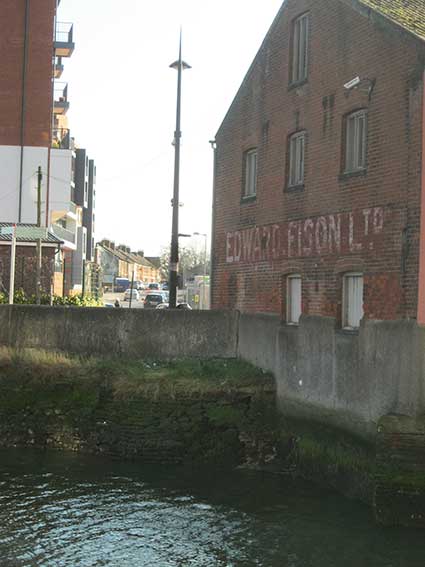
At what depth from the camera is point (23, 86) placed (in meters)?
41.2

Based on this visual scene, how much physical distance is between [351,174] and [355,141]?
0.75 meters

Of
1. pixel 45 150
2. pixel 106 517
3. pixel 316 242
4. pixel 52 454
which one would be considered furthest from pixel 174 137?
pixel 45 150

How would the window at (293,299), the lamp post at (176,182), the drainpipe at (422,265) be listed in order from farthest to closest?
the lamp post at (176,182) < the window at (293,299) < the drainpipe at (422,265)

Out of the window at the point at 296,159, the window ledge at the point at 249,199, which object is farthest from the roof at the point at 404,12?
the window ledge at the point at 249,199

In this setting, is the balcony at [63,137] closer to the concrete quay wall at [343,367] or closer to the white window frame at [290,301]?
the white window frame at [290,301]

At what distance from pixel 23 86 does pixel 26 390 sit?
26.0m

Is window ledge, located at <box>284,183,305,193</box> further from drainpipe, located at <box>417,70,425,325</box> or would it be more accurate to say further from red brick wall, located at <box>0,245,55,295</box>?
red brick wall, located at <box>0,245,55,295</box>

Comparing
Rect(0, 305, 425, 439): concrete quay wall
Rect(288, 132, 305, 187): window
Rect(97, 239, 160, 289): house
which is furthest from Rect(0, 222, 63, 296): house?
Rect(97, 239, 160, 289): house

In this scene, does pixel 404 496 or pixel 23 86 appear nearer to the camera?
pixel 404 496

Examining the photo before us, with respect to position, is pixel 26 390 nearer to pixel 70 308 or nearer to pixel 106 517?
pixel 70 308

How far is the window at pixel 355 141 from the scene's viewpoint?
15773 mm

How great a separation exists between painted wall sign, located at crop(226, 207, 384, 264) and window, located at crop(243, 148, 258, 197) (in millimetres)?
995

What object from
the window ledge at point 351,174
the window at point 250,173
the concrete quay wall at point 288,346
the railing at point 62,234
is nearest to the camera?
the concrete quay wall at point 288,346

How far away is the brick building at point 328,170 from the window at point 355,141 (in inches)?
1.1
